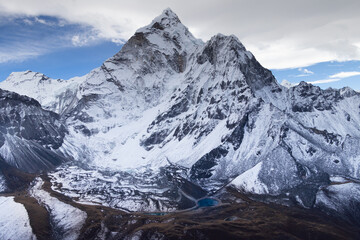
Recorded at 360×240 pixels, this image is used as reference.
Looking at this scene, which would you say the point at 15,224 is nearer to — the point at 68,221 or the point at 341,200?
the point at 68,221

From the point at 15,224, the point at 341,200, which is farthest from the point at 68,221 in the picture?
the point at 341,200

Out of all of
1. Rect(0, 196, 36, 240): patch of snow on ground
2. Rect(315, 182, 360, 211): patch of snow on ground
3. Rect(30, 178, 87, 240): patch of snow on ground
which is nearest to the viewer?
Rect(0, 196, 36, 240): patch of snow on ground

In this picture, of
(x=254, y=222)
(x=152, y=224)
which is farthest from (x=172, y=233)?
(x=254, y=222)

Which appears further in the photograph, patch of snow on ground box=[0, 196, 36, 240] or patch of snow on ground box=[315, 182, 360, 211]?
patch of snow on ground box=[315, 182, 360, 211]

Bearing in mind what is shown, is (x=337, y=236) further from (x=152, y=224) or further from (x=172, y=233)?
(x=152, y=224)

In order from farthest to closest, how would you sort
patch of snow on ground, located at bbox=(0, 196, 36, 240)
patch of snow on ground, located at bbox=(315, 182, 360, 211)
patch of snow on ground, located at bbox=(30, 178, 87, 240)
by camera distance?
patch of snow on ground, located at bbox=(315, 182, 360, 211) → patch of snow on ground, located at bbox=(30, 178, 87, 240) → patch of snow on ground, located at bbox=(0, 196, 36, 240)

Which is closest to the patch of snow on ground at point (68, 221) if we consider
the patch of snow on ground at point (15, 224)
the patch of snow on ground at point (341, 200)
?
the patch of snow on ground at point (15, 224)

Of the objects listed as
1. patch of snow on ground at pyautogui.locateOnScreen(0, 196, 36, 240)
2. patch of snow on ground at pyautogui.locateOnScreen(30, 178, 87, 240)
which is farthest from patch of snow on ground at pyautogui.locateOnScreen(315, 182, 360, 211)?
patch of snow on ground at pyautogui.locateOnScreen(0, 196, 36, 240)

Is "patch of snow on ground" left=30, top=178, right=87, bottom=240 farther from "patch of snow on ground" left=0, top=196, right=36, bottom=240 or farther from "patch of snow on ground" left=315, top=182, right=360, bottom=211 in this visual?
"patch of snow on ground" left=315, top=182, right=360, bottom=211
